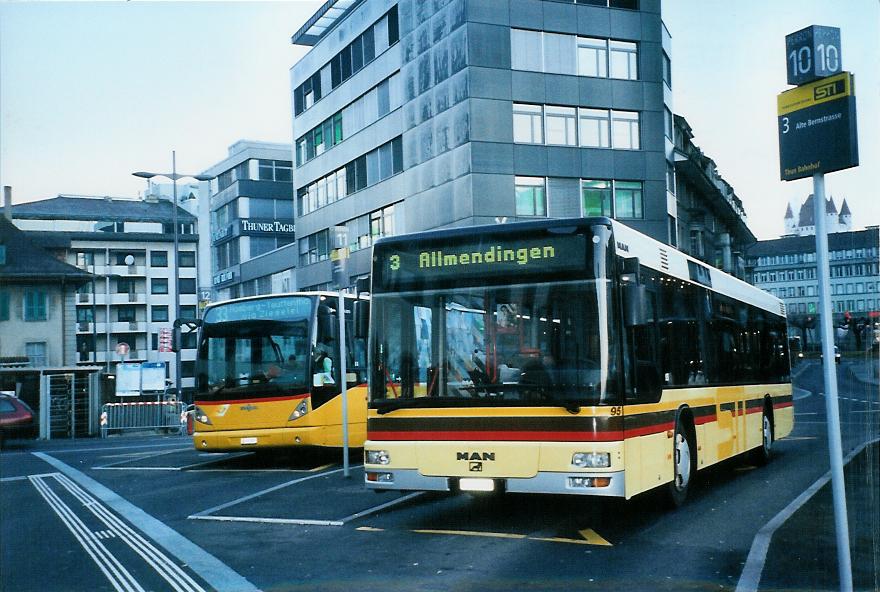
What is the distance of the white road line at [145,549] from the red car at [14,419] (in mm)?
16401

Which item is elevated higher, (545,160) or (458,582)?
(545,160)

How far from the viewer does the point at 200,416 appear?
54.9 ft

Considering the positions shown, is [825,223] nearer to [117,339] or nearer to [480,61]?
[480,61]

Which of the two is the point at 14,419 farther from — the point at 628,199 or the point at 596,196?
the point at 628,199

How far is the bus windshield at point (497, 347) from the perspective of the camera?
350 inches

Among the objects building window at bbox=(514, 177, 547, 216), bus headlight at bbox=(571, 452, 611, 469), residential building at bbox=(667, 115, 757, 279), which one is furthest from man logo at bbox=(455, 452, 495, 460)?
residential building at bbox=(667, 115, 757, 279)

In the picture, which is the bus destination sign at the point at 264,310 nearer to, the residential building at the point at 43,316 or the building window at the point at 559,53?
the building window at the point at 559,53

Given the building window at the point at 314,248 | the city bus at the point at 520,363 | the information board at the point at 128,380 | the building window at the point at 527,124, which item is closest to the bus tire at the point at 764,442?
the city bus at the point at 520,363

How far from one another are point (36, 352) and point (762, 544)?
39.8 metres

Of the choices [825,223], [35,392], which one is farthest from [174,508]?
[35,392]

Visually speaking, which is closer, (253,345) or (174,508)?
(174,508)

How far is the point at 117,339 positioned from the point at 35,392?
6038 cm

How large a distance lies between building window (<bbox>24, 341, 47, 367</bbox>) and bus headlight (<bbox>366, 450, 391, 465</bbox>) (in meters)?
36.8

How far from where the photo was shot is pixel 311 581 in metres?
7.40
